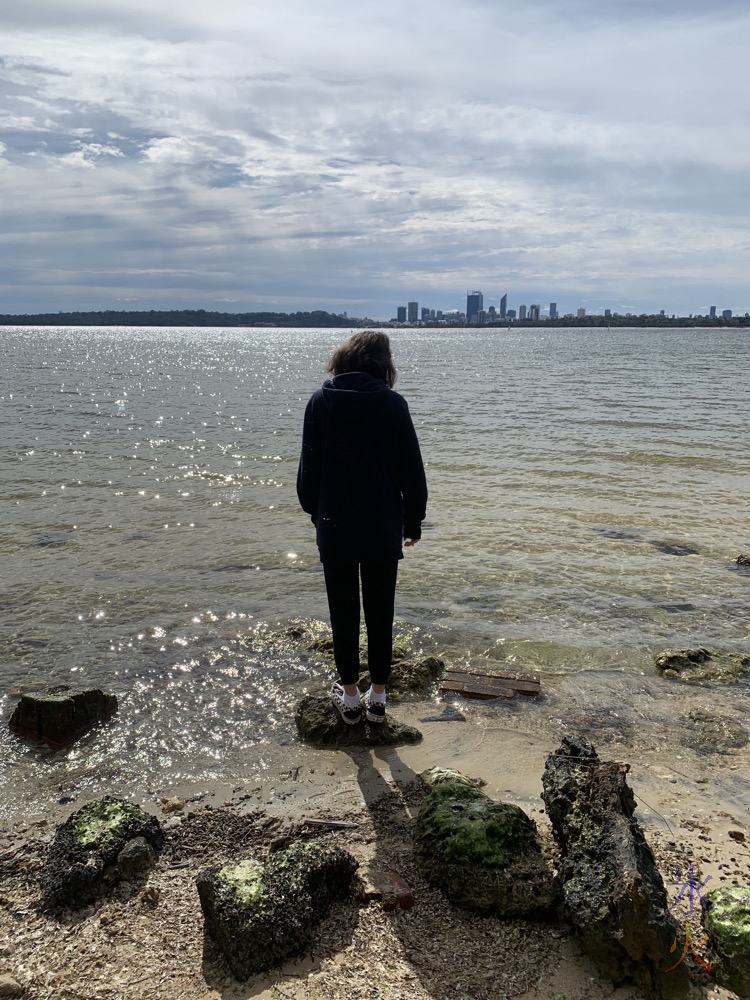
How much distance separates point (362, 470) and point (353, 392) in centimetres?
48

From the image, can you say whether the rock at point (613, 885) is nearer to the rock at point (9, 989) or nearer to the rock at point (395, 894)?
the rock at point (395, 894)

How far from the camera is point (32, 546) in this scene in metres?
9.83

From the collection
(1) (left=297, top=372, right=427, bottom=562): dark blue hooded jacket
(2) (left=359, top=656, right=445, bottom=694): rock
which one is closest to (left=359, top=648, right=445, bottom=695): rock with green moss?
(2) (left=359, top=656, right=445, bottom=694): rock

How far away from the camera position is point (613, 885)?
2881 mm

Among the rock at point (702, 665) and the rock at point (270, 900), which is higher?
the rock at point (270, 900)

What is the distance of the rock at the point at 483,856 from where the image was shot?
3.12 m

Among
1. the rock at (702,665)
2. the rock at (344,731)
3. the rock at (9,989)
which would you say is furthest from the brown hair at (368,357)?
the rock at (702,665)

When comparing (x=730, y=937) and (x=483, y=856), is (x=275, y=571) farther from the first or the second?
(x=730, y=937)

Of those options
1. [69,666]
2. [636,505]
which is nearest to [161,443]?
[636,505]

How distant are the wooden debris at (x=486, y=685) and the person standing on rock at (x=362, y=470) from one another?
140 centimetres

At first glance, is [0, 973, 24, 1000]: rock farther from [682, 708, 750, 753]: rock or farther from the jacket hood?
[682, 708, 750, 753]: rock

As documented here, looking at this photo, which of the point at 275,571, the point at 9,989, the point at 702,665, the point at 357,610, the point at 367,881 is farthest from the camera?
the point at 275,571

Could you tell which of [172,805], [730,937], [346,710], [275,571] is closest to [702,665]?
[346,710]

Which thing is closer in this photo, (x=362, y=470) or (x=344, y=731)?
(x=362, y=470)
